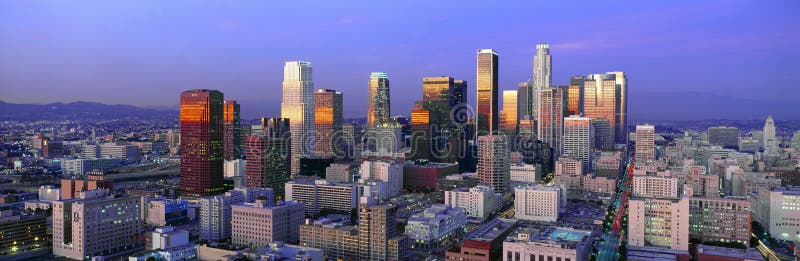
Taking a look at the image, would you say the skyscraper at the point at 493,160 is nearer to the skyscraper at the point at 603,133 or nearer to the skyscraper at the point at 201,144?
the skyscraper at the point at 201,144

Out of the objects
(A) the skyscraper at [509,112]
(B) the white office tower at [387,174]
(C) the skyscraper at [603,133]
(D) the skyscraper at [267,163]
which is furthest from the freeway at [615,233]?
(A) the skyscraper at [509,112]

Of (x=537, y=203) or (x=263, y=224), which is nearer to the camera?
(x=263, y=224)

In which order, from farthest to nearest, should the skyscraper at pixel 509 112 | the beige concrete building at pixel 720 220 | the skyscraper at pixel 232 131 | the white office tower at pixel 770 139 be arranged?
the skyscraper at pixel 509 112, the skyscraper at pixel 232 131, the white office tower at pixel 770 139, the beige concrete building at pixel 720 220

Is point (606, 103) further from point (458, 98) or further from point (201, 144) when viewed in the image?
point (201, 144)

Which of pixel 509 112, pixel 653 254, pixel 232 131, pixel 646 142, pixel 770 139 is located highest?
pixel 509 112

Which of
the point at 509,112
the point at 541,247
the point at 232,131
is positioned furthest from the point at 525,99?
the point at 541,247

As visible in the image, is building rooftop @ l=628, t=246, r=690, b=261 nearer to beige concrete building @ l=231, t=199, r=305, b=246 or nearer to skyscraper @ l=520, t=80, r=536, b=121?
beige concrete building @ l=231, t=199, r=305, b=246
